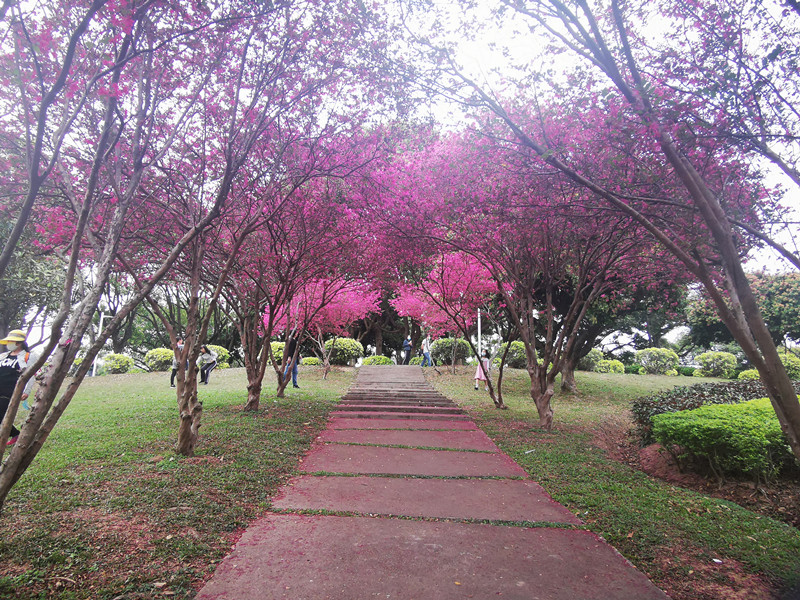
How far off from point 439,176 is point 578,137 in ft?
7.36

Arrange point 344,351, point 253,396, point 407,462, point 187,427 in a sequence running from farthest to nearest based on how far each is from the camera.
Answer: point 344,351, point 253,396, point 407,462, point 187,427

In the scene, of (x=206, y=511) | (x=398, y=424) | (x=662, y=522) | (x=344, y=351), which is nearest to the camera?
(x=206, y=511)

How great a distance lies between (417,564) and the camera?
9.75ft

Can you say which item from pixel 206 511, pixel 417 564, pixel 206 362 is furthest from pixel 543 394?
pixel 206 362

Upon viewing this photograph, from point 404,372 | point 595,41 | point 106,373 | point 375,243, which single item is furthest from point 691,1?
point 106,373

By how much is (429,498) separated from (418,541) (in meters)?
1.03

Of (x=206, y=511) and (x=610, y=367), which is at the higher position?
(x=610, y=367)

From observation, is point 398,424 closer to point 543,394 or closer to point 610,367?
point 543,394

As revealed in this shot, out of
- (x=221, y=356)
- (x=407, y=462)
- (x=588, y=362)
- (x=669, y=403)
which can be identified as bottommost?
(x=407, y=462)

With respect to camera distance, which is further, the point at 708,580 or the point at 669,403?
the point at 669,403

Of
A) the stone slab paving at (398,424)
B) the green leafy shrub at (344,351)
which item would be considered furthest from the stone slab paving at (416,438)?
the green leafy shrub at (344,351)

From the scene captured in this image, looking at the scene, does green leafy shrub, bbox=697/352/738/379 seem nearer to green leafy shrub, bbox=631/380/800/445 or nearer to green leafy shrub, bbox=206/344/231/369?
green leafy shrub, bbox=631/380/800/445

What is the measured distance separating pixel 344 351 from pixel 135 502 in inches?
647

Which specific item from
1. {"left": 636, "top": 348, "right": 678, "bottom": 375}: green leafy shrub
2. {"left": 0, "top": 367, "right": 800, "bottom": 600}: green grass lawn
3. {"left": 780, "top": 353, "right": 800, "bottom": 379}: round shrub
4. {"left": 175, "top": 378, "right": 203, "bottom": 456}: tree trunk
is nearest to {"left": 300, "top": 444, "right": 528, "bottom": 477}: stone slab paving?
{"left": 0, "top": 367, "right": 800, "bottom": 600}: green grass lawn
